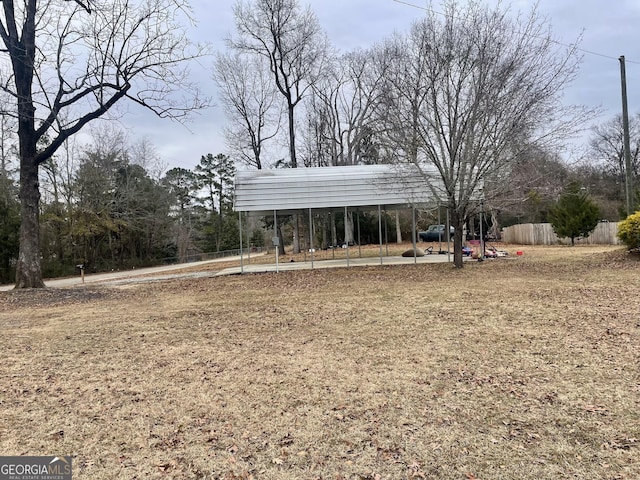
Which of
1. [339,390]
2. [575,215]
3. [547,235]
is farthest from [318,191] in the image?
[547,235]

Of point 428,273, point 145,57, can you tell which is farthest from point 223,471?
point 145,57

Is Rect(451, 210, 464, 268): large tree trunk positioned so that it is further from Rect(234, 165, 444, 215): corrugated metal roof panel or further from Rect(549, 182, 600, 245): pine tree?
Rect(549, 182, 600, 245): pine tree

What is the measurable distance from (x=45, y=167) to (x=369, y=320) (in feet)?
89.2

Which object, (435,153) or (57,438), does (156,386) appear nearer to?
(57,438)

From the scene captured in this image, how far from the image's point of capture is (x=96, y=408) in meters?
3.30

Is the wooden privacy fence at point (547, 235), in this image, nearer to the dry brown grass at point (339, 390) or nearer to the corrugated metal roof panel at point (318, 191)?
the corrugated metal roof panel at point (318, 191)

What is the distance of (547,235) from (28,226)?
24881 millimetres

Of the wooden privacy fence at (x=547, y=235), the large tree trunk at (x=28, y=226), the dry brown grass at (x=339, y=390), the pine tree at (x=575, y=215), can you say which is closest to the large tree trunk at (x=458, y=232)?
the dry brown grass at (x=339, y=390)

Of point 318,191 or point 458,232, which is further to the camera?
point 318,191

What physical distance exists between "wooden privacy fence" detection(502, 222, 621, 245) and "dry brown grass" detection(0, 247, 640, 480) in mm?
17234

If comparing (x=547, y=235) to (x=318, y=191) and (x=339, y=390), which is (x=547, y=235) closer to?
(x=318, y=191)

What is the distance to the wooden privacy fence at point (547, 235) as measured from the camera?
21.3m

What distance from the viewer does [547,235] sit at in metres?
23.6

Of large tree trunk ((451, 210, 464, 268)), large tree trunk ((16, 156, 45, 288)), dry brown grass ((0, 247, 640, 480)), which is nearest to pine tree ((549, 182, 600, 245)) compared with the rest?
large tree trunk ((451, 210, 464, 268))
